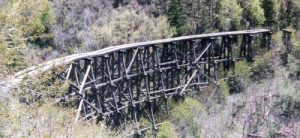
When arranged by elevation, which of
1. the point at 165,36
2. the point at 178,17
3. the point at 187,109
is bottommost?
the point at 187,109

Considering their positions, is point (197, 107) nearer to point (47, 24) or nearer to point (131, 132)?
point (131, 132)

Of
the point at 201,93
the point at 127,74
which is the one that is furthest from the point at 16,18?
the point at 201,93

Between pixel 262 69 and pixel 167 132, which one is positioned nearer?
pixel 167 132

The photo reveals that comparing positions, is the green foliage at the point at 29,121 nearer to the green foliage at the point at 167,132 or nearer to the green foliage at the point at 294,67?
the green foliage at the point at 167,132

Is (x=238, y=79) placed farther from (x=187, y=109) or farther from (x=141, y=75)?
(x=141, y=75)

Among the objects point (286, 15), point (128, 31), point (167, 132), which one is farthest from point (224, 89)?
point (286, 15)

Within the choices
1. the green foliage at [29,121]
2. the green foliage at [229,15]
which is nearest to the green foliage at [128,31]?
the green foliage at [229,15]
